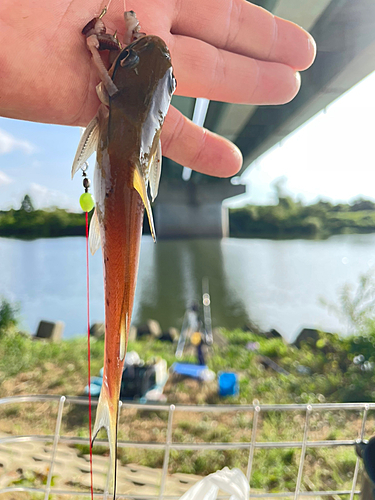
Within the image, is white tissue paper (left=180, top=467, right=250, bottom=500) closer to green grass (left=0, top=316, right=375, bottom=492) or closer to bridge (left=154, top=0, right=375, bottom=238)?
green grass (left=0, top=316, right=375, bottom=492)

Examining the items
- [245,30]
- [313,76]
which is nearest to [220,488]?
[245,30]

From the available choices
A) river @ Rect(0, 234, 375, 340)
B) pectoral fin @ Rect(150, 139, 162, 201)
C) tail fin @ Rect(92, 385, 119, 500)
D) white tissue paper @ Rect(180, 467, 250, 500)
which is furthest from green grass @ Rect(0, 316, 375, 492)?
pectoral fin @ Rect(150, 139, 162, 201)

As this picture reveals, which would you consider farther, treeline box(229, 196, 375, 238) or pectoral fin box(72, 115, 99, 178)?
treeline box(229, 196, 375, 238)

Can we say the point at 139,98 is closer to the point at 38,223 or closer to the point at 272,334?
the point at 38,223

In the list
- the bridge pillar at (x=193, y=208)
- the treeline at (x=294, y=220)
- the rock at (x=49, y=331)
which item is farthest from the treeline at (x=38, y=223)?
the treeline at (x=294, y=220)

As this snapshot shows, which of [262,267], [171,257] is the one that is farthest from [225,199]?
[171,257]

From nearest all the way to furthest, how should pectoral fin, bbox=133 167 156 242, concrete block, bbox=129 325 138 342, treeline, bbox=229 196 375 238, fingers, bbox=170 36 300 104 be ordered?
1. pectoral fin, bbox=133 167 156 242
2. fingers, bbox=170 36 300 104
3. concrete block, bbox=129 325 138 342
4. treeline, bbox=229 196 375 238

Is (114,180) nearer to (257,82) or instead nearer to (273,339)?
(257,82)
